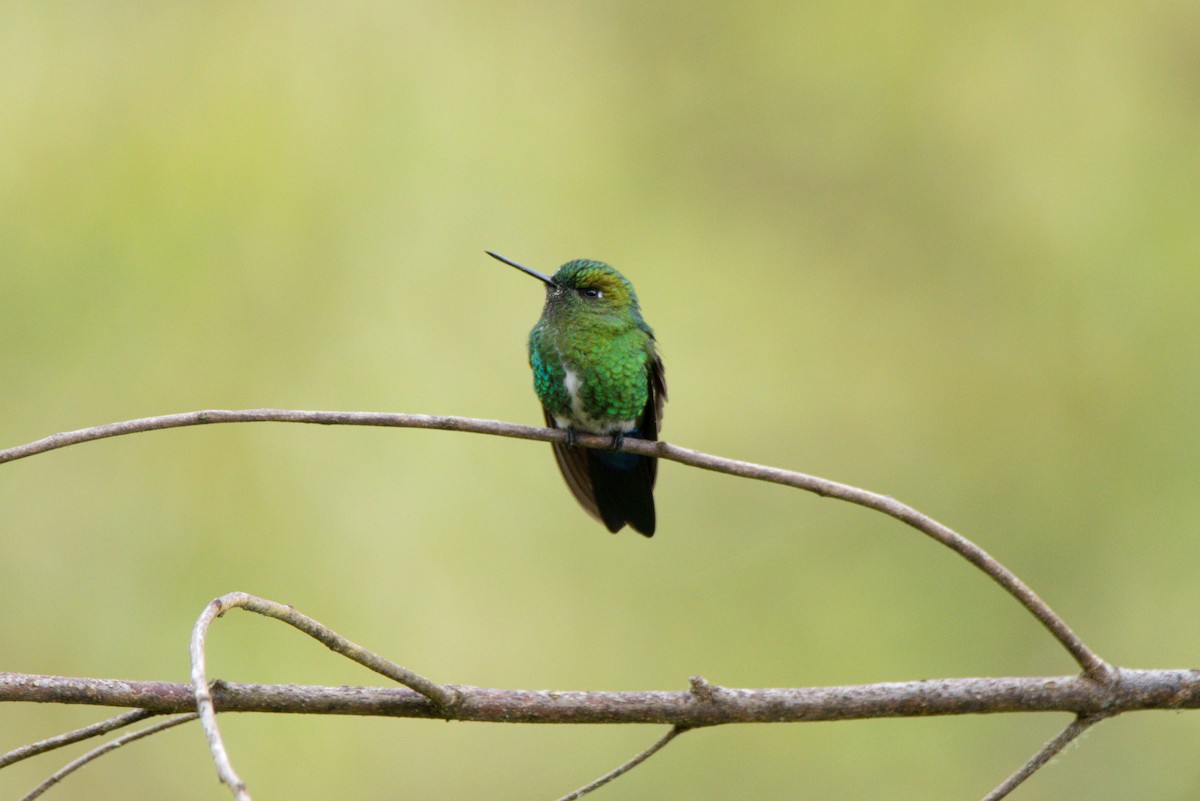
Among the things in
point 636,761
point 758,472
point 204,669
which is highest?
point 758,472

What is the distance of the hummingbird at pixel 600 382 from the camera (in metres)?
2.76

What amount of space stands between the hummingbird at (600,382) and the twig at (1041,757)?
1.48 m

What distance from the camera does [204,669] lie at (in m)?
0.98

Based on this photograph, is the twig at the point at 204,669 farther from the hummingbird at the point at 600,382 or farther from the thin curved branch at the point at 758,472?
the hummingbird at the point at 600,382

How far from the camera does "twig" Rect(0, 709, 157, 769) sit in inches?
47.6

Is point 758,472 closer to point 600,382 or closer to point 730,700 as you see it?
point 730,700

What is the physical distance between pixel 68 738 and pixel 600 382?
1.66 meters

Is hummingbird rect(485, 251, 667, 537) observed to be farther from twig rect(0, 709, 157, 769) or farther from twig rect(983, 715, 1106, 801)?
twig rect(0, 709, 157, 769)

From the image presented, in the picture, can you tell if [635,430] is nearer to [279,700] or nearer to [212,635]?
[279,700]

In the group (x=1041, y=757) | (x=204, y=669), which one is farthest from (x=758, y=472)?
(x=204, y=669)

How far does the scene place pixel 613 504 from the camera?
2.95 m

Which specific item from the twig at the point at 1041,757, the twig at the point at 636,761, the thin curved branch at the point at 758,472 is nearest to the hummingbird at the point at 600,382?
the thin curved branch at the point at 758,472

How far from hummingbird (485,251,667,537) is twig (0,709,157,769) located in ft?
5.21

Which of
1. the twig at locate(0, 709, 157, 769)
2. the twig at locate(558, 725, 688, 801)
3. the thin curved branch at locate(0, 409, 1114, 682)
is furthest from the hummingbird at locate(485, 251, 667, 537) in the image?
the twig at locate(0, 709, 157, 769)
